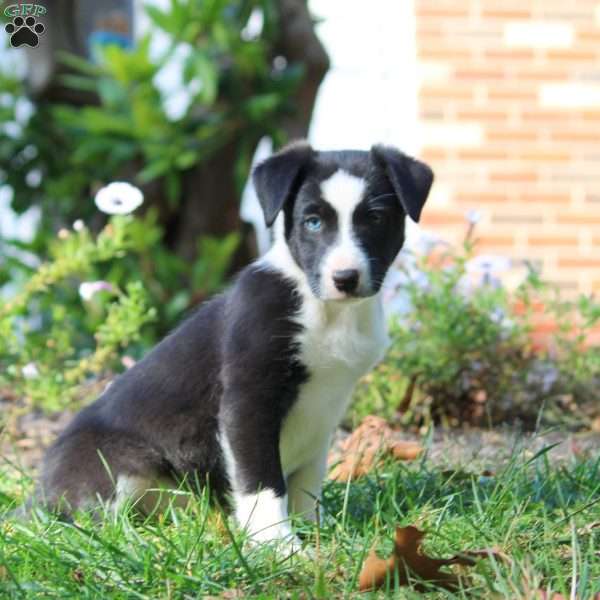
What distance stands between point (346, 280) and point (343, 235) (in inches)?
6.8

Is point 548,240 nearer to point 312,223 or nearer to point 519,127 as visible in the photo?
point 519,127

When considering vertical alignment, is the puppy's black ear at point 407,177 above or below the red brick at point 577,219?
above

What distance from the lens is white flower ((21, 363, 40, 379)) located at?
5.06 m

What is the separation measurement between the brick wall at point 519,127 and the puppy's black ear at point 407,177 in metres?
4.22

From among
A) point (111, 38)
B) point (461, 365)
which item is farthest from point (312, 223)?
point (111, 38)

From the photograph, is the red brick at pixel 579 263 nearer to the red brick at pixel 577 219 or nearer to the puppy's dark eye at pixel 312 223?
the red brick at pixel 577 219

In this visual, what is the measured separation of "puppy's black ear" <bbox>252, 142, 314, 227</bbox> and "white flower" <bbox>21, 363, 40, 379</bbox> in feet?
6.95

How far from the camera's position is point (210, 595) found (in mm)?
2443

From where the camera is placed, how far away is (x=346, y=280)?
3189 millimetres

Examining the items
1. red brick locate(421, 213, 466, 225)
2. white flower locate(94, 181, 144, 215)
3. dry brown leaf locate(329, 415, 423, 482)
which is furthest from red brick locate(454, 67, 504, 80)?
dry brown leaf locate(329, 415, 423, 482)

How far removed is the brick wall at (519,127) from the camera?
7.69 meters

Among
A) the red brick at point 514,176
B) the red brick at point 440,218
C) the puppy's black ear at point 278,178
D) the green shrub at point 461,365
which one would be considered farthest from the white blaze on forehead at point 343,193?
the red brick at point 514,176

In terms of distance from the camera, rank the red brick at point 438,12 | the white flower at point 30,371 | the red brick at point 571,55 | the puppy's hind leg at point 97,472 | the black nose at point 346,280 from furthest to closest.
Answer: the red brick at point 571,55 < the red brick at point 438,12 < the white flower at point 30,371 < the puppy's hind leg at point 97,472 < the black nose at point 346,280

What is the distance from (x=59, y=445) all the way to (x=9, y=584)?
127 centimetres
